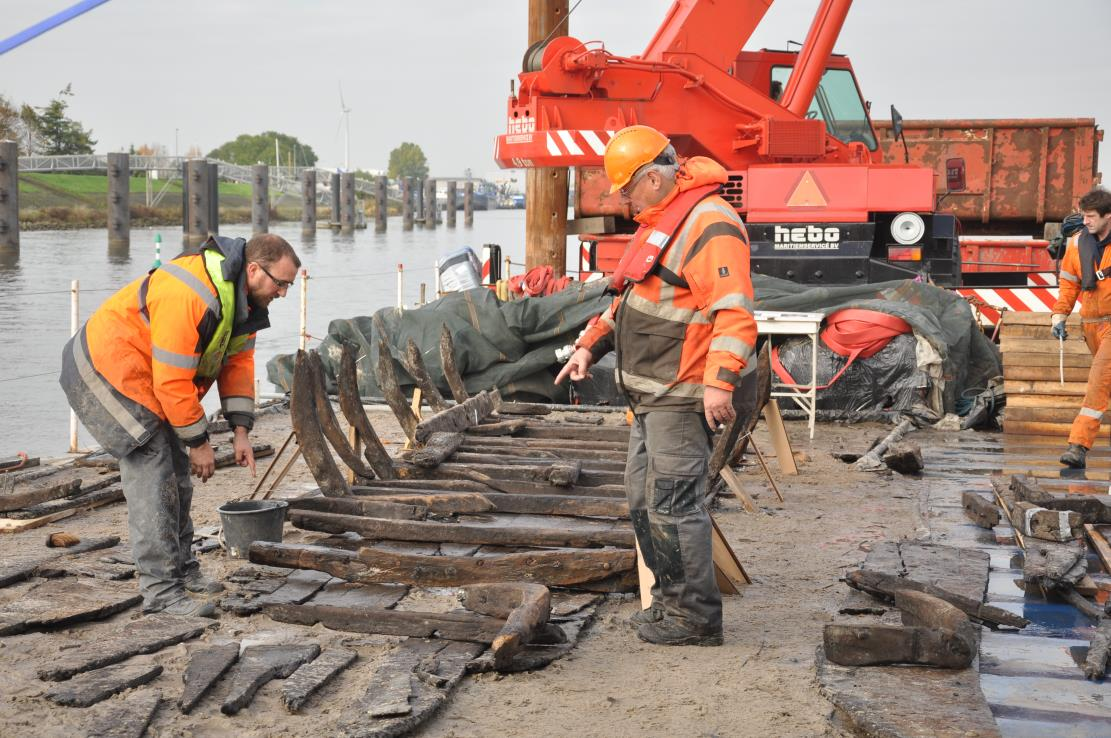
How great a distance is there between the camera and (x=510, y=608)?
16.2 feet

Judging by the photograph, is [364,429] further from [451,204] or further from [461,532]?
[451,204]

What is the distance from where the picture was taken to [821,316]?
10117mm

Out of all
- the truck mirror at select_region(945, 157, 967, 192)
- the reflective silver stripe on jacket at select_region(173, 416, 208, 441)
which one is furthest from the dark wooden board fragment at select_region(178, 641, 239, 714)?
the truck mirror at select_region(945, 157, 967, 192)

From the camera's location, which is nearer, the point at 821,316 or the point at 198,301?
the point at 198,301

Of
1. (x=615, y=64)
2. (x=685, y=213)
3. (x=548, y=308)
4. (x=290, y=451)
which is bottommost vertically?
(x=290, y=451)

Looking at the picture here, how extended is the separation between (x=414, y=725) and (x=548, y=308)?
7.71 m

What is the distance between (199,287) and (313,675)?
174cm

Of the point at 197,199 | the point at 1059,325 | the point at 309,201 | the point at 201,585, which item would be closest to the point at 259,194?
the point at 309,201

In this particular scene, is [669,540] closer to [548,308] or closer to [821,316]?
[821,316]

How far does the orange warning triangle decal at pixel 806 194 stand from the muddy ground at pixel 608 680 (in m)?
5.79

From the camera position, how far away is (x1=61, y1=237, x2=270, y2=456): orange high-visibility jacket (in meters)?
5.06

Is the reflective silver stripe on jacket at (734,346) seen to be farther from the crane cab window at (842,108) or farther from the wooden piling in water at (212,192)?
the wooden piling in water at (212,192)

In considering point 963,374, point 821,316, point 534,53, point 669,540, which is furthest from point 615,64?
point 669,540

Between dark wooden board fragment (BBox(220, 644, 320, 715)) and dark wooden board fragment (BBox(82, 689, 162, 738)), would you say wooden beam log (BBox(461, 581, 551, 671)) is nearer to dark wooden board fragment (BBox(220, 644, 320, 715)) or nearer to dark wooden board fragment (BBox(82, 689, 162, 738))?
dark wooden board fragment (BBox(220, 644, 320, 715))
